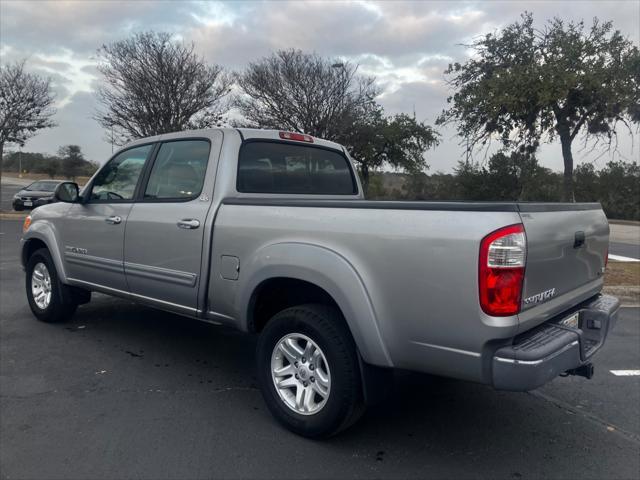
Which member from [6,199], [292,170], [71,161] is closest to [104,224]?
[292,170]

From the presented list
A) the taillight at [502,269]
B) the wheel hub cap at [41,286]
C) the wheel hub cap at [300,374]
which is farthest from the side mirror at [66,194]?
the taillight at [502,269]

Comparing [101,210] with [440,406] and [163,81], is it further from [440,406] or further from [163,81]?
[163,81]

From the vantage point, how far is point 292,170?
4.51m

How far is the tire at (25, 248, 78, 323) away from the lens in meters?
5.40

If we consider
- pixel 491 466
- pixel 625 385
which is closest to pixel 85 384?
pixel 491 466

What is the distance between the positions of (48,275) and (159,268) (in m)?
2.05

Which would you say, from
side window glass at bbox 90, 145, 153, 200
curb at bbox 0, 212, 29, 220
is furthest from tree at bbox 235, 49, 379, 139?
side window glass at bbox 90, 145, 153, 200

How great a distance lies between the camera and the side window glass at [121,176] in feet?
15.4

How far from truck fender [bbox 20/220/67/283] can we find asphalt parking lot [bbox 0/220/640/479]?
0.68 m

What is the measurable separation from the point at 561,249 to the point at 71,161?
63516 mm

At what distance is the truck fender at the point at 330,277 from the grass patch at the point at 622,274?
24.7 ft

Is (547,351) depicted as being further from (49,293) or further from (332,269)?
(49,293)

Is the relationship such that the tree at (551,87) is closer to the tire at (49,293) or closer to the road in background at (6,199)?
the tire at (49,293)

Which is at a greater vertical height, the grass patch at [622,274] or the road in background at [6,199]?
the grass patch at [622,274]
